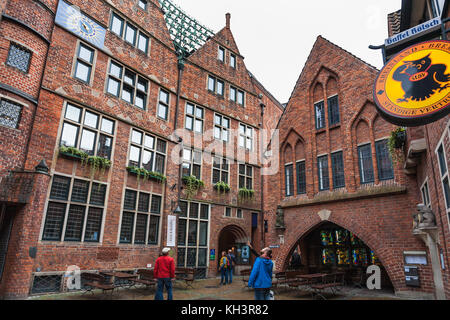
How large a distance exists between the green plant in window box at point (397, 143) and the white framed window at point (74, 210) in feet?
35.7

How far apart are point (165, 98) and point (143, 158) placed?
150 inches

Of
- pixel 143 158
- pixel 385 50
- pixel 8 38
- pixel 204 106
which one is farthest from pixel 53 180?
pixel 385 50

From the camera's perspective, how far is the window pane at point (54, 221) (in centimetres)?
1009

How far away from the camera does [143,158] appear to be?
13617mm

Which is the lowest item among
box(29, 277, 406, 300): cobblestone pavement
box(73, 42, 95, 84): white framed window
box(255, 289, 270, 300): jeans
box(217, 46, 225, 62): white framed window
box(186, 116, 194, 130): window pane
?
box(29, 277, 406, 300): cobblestone pavement

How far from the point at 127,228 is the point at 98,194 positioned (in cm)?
197

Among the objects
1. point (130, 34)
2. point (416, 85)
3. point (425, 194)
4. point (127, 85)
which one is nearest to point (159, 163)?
point (127, 85)

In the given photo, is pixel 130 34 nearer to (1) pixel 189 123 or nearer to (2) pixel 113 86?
(2) pixel 113 86

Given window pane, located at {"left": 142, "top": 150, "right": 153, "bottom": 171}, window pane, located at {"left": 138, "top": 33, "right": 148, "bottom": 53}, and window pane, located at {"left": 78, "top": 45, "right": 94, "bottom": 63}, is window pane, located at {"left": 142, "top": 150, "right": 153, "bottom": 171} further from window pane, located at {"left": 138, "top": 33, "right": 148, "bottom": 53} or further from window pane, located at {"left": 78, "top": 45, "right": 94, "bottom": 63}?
window pane, located at {"left": 138, "top": 33, "right": 148, "bottom": 53}

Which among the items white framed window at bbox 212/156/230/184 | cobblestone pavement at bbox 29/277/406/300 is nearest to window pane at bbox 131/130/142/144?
white framed window at bbox 212/156/230/184

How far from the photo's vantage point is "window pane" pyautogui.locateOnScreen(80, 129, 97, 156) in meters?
11.6

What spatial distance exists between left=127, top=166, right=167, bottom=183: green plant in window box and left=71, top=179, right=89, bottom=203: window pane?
1.99 metres

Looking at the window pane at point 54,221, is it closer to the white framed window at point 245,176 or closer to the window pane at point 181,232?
the window pane at point 181,232

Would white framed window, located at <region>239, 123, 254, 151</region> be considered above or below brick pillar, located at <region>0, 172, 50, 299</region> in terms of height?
above
